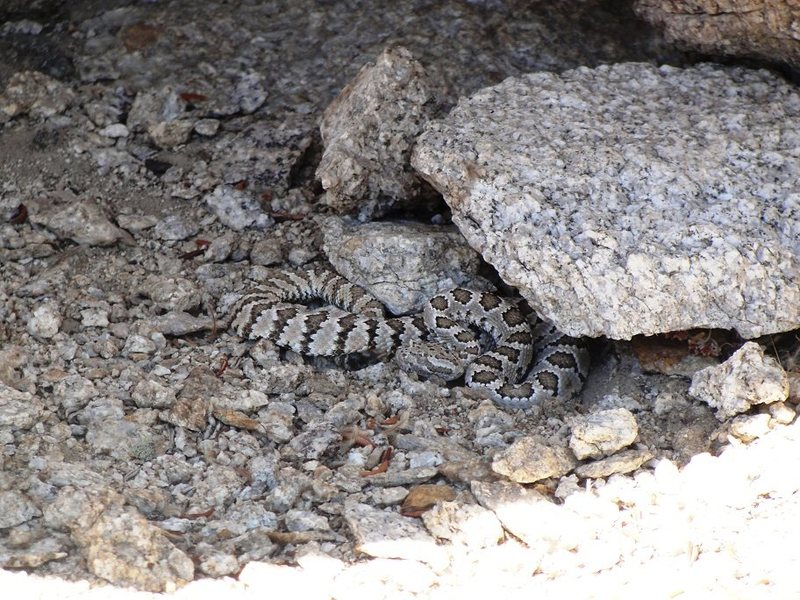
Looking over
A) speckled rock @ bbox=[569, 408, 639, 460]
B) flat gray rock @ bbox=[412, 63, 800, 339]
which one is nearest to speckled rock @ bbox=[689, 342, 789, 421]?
flat gray rock @ bbox=[412, 63, 800, 339]

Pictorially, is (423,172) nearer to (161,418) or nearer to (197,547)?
(161,418)

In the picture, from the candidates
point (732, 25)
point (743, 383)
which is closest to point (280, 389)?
point (743, 383)

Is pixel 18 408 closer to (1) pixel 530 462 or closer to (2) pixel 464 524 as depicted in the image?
(2) pixel 464 524

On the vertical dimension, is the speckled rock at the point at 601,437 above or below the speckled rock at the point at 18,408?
above

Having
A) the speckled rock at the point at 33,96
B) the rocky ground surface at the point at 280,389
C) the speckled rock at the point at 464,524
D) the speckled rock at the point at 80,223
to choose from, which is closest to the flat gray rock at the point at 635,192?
the rocky ground surface at the point at 280,389

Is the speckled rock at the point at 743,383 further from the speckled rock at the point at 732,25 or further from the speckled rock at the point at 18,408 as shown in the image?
the speckled rock at the point at 18,408

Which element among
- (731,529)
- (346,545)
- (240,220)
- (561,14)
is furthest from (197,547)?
(561,14)

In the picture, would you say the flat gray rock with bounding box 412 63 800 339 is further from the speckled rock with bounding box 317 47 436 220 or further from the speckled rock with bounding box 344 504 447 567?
the speckled rock with bounding box 344 504 447 567
